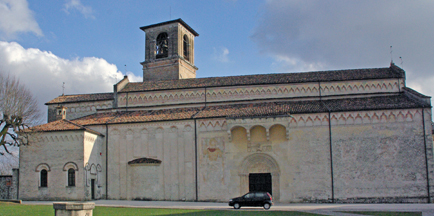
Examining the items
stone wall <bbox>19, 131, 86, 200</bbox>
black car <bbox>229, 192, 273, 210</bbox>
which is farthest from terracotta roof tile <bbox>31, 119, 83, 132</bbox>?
black car <bbox>229, 192, 273, 210</bbox>

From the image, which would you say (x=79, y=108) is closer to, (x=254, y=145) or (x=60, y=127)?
(x=60, y=127)

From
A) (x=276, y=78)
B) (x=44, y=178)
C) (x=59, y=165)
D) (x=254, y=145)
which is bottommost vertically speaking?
(x=44, y=178)

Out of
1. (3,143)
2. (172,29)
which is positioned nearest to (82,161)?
(3,143)

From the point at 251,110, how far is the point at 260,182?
19.1 feet

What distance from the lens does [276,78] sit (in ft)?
120

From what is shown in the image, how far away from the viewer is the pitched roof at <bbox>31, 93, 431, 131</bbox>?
31.4 m

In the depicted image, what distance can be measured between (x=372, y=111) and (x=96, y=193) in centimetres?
2263

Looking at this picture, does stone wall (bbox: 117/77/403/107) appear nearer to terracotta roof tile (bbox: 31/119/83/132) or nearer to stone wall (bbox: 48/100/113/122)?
stone wall (bbox: 48/100/113/122)

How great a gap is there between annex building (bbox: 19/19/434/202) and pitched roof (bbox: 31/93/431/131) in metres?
0.10

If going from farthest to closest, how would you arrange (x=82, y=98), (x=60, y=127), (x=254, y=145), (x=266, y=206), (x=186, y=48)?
(x=186, y=48) → (x=82, y=98) → (x=60, y=127) → (x=254, y=145) → (x=266, y=206)

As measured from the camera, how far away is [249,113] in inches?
1275

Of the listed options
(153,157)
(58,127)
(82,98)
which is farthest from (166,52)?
(58,127)

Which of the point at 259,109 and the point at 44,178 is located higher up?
the point at 259,109

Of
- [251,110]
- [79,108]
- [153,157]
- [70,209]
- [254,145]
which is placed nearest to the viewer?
[70,209]
